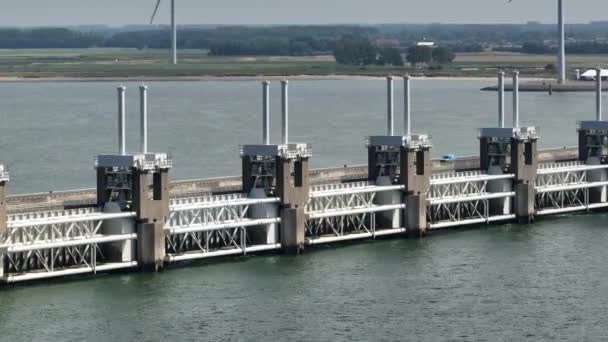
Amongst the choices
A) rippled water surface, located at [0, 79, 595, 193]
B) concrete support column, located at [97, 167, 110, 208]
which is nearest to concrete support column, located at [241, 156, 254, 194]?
concrete support column, located at [97, 167, 110, 208]

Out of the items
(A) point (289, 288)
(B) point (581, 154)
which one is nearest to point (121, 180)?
→ (A) point (289, 288)

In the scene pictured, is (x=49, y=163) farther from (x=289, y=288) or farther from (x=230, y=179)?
(x=289, y=288)

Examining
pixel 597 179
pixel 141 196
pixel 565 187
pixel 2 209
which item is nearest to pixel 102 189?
pixel 141 196

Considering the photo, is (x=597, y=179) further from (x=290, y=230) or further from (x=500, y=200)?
(x=290, y=230)

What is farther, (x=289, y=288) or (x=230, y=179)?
(x=230, y=179)

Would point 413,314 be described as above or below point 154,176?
below

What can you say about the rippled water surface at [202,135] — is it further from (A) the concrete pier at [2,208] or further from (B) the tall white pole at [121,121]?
(A) the concrete pier at [2,208]

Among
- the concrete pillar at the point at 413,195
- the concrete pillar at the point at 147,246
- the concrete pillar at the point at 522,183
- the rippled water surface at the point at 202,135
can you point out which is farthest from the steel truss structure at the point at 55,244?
the rippled water surface at the point at 202,135
